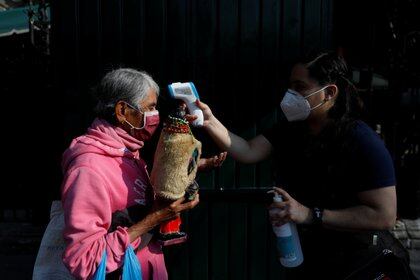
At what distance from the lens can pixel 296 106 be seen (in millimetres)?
2389

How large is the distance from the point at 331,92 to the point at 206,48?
110cm

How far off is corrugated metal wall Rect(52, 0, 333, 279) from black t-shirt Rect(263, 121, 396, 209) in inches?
31.1

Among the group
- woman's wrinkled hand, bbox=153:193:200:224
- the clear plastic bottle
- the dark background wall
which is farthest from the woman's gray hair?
the dark background wall

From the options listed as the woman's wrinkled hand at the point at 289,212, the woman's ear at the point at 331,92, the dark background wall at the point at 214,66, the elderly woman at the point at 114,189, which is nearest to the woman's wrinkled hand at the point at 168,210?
the elderly woman at the point at 114,189

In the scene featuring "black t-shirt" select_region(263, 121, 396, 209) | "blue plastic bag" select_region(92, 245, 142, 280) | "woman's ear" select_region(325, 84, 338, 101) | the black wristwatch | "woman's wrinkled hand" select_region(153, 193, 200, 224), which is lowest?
"blue plastic bag" select_region(92, 245, 142, 280)

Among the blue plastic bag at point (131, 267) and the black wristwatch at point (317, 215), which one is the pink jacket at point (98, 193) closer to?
the blue plastic bag at point (131, 267)

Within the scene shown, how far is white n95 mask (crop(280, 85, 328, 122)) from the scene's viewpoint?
2.35 metres

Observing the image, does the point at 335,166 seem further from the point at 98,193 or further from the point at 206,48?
the point at 206,48

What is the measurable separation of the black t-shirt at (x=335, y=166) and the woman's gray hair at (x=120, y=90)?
2.42 ft

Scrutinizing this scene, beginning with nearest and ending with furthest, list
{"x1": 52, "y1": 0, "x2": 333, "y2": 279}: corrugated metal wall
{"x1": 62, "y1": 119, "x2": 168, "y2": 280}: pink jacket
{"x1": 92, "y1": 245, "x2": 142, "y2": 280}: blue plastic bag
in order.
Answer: {"x1": 62, "y1": 119, "x2": 168, "y2": 280}: pink jacket → {"x1": 92, "y1": 245, "x2": 142, "y2": 280}: blue plastic bag → {"x1": 52, "y1": 0, "x2": 333, "y2": 279}: corrugated metal wall

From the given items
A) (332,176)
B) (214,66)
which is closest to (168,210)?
(332,176)

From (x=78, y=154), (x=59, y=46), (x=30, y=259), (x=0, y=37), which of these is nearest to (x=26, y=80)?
(x=0, y=37)

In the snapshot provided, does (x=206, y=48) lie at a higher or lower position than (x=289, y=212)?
higher

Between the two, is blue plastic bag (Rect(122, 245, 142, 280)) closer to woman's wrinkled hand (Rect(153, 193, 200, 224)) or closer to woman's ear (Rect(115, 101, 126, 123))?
woman's wrinkled hand (Rect(153, 193, 200, 224))
